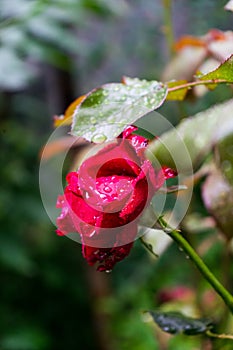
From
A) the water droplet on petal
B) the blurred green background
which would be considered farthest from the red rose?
the blurred green background

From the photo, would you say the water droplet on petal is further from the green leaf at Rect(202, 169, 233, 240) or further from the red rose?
the green leaf at Rect(202, 169, 233, 240)

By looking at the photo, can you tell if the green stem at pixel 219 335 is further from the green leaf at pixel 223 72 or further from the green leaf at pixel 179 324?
the green leaf at pixel 223 72

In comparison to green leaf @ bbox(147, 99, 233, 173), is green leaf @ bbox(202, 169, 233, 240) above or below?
below

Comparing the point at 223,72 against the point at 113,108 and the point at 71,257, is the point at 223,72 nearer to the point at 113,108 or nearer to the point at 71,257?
the point at 113,108

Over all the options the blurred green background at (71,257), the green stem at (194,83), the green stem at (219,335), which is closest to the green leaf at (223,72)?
the green stem at (194,83)

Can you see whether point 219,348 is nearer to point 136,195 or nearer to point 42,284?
point 136,195
